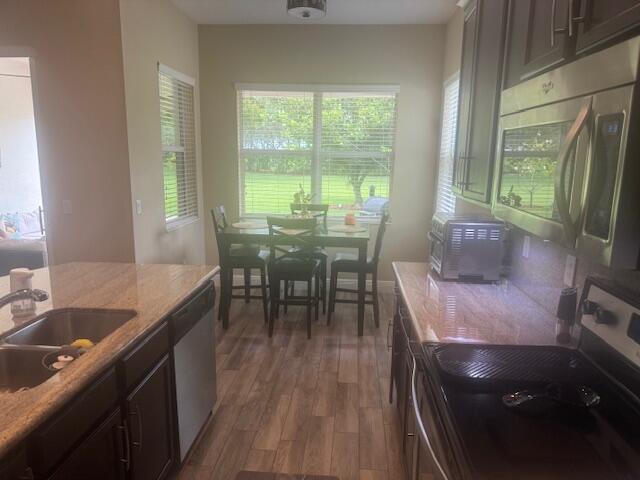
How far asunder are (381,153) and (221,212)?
6.16ft

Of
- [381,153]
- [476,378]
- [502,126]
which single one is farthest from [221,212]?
[476,378]

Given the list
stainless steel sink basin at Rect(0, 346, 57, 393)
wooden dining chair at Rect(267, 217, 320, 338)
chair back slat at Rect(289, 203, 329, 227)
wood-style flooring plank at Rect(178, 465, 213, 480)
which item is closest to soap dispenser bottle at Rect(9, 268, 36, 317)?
stainless steel sink basin at Rect(0, 346, 57, 393)

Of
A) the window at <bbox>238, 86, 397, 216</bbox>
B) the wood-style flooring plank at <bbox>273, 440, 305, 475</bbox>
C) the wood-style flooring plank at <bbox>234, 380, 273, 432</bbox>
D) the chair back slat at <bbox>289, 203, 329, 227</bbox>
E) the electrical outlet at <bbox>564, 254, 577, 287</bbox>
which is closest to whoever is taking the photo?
the electrical outlet at <bbox>564, 254, 577, 287</bbox>

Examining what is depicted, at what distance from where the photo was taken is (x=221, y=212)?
4.28 metres

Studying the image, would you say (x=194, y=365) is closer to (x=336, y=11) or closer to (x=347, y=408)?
(x=347, y=408)

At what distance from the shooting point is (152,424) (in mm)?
1712

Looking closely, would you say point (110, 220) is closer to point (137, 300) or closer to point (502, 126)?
point (137, 300)

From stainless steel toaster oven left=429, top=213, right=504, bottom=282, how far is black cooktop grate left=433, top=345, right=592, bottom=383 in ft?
2.75

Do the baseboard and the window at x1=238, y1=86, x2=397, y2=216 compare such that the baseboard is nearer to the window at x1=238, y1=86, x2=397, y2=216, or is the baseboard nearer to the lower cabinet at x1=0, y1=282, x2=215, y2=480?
the window at x1=238, y1=86, x2=397, y2=216

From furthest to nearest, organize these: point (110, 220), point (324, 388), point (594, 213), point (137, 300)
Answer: point (110, 220) < point (324, 388) < point (137, 300) < point (594, 213)

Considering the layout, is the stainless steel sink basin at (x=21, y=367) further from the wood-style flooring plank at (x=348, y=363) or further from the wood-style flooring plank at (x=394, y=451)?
the wood-style flooring plank at (x=348, y=363)

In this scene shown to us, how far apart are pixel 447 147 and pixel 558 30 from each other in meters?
3.28

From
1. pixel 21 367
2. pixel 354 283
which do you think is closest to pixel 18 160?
pixel 354 283

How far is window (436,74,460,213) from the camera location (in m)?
4.14
